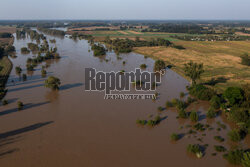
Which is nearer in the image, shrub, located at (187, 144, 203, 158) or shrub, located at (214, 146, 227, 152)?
shrub, located at (187, 144, 203, 158)

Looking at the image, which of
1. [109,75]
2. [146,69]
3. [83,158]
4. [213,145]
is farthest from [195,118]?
[146,69]

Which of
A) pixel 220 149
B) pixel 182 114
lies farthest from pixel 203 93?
pixel 220 149

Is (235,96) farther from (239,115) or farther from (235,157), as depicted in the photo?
(235,157)

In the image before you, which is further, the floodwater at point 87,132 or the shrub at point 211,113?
the shrub at point 211,113

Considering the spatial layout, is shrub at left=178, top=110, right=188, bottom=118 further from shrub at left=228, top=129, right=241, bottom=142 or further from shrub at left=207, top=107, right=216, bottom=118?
shrub at left=228, top=129, right=241, bottom=142

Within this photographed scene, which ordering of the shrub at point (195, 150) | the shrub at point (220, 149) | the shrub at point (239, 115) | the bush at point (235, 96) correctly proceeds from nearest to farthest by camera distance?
1. the shrub at point (195, 150)
2. the shrub at point (220, 149)
3. the shrub at point (239, 115)
4. the bush at point (235, 96)

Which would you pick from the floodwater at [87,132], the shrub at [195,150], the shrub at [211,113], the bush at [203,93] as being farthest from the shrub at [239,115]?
the shrub at [195,150]

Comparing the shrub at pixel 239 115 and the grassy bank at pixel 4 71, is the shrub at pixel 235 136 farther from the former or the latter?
the grassy bank at pixel 4 71

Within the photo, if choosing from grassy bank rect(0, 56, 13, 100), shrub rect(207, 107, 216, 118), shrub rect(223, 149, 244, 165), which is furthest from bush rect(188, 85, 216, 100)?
grassy bank rect(0, 56, 13, 100)

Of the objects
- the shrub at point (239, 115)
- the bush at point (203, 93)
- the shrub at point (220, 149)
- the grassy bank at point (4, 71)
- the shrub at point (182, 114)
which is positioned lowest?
the shrub at point (220, 149)
